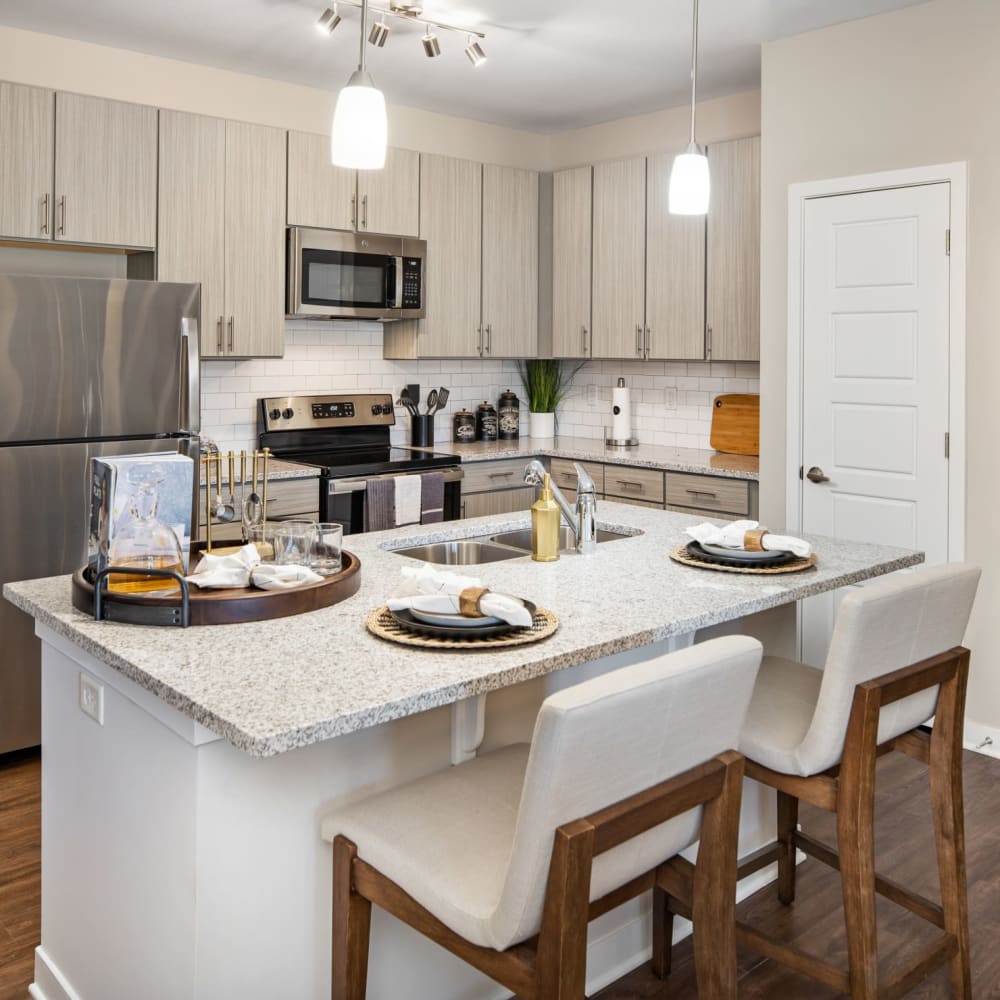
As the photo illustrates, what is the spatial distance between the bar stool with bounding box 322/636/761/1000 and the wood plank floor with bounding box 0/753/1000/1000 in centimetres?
76

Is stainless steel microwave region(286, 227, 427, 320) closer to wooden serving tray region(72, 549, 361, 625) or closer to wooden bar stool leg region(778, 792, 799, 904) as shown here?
wooden serving tray region(72, 549, 361, 625)

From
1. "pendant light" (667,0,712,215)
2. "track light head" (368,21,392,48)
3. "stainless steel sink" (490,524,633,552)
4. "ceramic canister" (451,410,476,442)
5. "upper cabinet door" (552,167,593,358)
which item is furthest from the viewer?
"ceramic canister" (451,410,476,442)

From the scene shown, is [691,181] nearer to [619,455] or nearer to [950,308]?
[950,308]

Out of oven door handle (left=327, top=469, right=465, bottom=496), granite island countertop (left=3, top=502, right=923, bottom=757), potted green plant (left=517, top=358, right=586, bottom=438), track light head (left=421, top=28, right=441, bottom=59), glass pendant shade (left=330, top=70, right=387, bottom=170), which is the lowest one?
granite island countertop (left=3, top=502, right=923, bottom=757)

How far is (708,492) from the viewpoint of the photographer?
454 centimetres

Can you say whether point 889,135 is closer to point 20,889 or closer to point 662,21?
point 662,21

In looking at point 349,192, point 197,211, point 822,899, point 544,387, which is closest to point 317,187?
point 349,192

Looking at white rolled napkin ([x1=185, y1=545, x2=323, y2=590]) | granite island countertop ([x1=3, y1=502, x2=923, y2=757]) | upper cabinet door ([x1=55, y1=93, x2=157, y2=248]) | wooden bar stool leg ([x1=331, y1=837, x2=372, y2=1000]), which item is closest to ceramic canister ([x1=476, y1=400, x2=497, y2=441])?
upper cabinet door ([x1=55, y1=93, x2=157, y2=248])

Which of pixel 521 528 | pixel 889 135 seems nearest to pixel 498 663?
pixel 521 528

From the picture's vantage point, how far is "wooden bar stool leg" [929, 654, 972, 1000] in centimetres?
213

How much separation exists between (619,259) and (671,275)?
0.35 metres

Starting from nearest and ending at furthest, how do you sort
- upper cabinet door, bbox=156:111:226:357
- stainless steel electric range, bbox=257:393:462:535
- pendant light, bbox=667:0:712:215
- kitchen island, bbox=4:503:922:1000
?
kitchen island, bbox=4:503:922:1000 < pendant light, bbox=667:0:712:215 < upper cabinet door, bbox=156:111:226:357 < stainless steel electric range, bbox=257:393:462:535

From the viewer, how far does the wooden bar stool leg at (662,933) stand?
91.4 inches

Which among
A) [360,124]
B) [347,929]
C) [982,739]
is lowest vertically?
[982,739]
